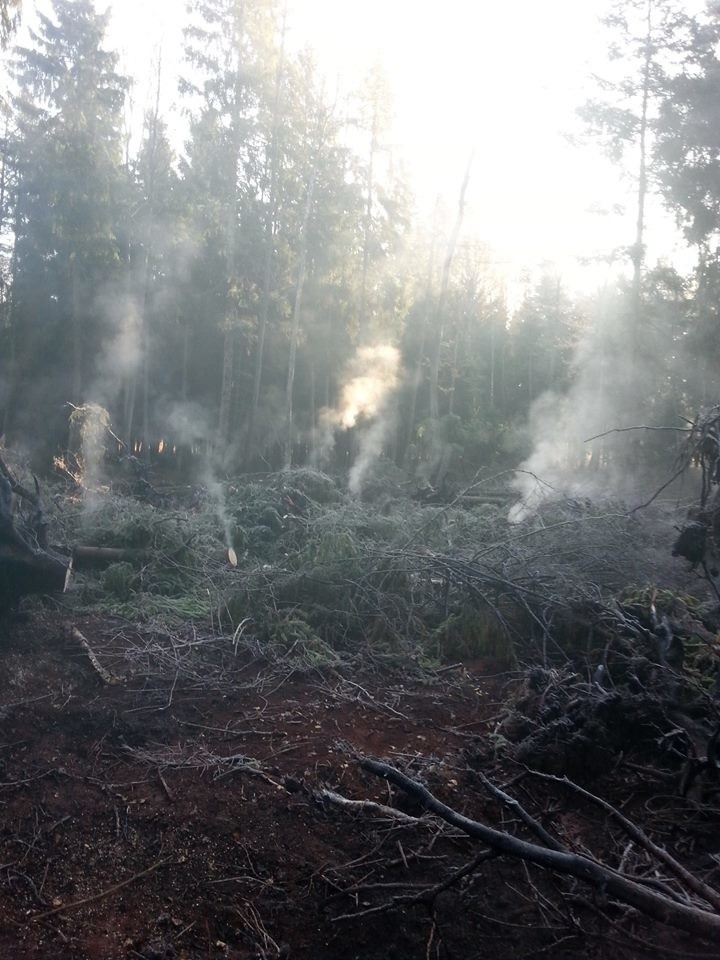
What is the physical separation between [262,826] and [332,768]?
2.63 ft

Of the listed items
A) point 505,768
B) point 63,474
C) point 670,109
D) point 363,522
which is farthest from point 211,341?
point 505,768

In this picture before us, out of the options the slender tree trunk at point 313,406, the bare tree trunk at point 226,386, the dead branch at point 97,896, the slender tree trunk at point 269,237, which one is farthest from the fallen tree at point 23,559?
the slender tree trunk at point 313,406

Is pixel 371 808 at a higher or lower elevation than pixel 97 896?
higher

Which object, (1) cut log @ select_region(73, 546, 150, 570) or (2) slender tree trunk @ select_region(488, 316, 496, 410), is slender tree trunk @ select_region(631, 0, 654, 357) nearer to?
(2) slender tree trunk @ select_region(488, 316, 496, 410)

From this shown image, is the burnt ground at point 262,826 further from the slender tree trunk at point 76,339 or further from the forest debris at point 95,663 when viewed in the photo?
the slender tree trunk at point 76,339

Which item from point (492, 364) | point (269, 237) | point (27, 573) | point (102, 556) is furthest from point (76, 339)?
point (27, 573)

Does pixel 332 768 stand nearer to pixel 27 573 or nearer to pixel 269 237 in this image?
pixel 27 573

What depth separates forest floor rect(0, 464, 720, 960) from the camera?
3629mm

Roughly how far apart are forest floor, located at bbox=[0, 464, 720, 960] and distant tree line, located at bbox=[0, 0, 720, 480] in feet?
47.6

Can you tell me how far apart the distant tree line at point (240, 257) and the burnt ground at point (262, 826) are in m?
16.0

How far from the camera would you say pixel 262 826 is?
14.7 ft

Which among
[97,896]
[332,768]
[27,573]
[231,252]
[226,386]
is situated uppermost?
[231,252]

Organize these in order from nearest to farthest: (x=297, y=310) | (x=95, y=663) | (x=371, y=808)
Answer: (x=371, y=808), (x=95, y=663), (x=297, y=310)

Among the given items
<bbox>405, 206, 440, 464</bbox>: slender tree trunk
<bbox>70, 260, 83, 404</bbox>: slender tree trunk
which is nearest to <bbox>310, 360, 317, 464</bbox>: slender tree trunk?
<bbox>405, 206, 440, 464</bbox>: slender tree trunk
